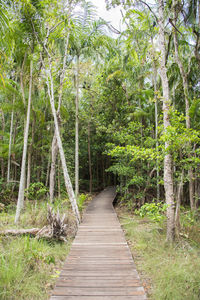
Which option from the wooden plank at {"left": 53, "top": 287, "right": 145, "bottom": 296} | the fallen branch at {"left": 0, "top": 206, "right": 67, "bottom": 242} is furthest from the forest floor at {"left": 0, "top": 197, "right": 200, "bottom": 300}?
the wooden plank at {"left": 53, "top": 287, "right": 145, "bottom": 296}

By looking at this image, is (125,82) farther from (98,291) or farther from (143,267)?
(98,291)

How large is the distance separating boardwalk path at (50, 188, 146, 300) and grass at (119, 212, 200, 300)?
0.36 m

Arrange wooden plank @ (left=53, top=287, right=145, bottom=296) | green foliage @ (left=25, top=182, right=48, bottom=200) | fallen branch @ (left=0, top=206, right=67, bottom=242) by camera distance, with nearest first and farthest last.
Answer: wooden plank @ (left=53, top=287, right=145, bottom=296)
fallen branch @ (left=0, top=206, right=67, bottom=242)
green foliage @ (left=25, top=182, right=48, bottom=200)

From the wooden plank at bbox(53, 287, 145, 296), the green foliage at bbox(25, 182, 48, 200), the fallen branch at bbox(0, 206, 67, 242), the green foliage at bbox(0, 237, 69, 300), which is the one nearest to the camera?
the wooden plank at bbox(53, 287, 145, 296)

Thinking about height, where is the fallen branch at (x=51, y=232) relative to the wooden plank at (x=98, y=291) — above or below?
below

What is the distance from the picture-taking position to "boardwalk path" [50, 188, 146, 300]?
2566 millimetres

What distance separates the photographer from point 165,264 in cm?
362

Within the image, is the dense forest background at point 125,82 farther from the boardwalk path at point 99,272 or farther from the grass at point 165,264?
the boardwalk path at point 99,272

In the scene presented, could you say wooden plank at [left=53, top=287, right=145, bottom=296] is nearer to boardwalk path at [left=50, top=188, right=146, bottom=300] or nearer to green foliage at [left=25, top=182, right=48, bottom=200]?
boardwalk path at [left=50, top=188, right=146, bottom=300]

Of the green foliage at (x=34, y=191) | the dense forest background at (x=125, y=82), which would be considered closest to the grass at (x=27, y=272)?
the dense forest background at (x=125, y=82)

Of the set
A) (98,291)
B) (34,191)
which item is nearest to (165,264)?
(98,291)

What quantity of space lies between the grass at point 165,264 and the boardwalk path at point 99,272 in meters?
0.36

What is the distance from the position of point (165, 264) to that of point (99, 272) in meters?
1.35

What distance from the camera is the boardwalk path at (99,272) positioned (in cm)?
257
